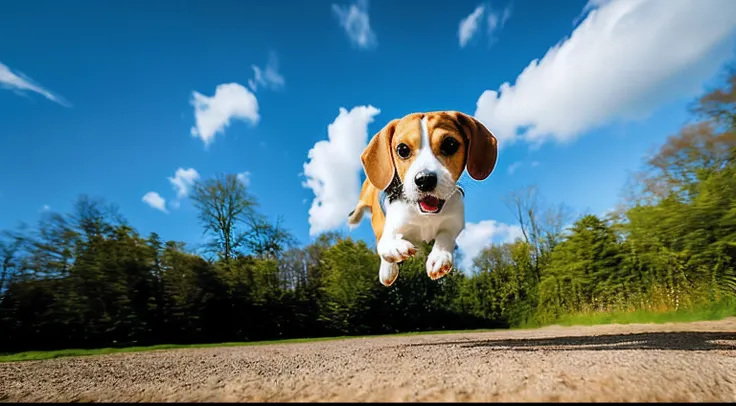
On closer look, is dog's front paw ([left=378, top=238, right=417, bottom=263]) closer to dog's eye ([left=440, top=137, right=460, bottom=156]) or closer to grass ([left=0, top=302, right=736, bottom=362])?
dog's eye ([left=440, top=137, right=460, bottom=156])

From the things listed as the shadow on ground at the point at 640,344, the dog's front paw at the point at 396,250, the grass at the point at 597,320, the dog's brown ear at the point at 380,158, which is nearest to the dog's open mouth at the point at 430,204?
the dog's front paw at the point at 396,250

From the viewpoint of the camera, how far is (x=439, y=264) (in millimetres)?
2549

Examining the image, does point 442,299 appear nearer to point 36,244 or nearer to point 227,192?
point 227,192

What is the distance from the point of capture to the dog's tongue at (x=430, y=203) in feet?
7.68

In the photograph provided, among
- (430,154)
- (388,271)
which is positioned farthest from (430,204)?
(388,271)

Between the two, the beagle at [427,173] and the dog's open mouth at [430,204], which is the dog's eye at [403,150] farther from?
the dog's open mouth at [430,204]

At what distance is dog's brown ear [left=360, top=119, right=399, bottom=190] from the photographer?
267 centimetres

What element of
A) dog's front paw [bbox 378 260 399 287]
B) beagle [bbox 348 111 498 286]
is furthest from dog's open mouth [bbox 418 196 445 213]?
dog's front paw [bbox 378 260 399 287]

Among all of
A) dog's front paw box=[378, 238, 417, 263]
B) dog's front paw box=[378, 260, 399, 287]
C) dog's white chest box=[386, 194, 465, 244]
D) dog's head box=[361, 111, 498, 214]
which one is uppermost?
dog's head box=[361, 111, 498, 214]

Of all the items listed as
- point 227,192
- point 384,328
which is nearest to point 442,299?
point 384,328

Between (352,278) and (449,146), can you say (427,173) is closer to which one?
(449,146)

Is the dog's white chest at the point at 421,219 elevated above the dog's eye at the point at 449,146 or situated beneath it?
situated beneath

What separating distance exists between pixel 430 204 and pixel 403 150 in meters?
0.40

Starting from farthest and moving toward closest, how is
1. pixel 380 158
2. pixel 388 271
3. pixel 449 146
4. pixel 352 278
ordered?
pixel 352 278, pixel 388 271, pixel 380 158, pixel 449 146
